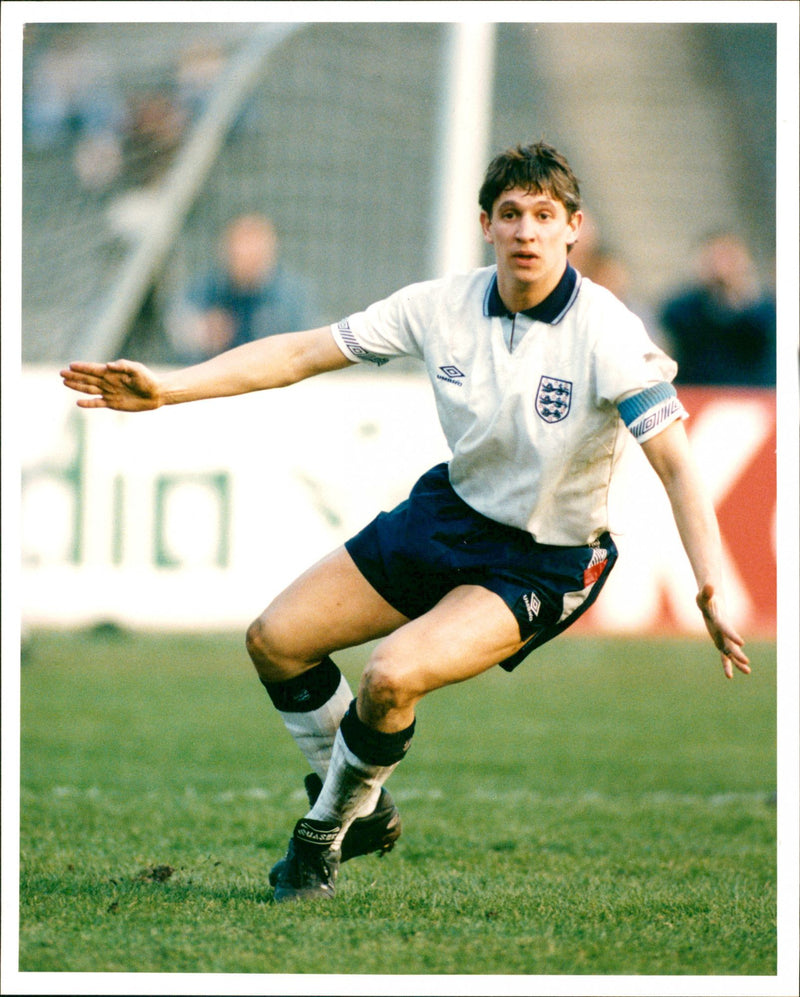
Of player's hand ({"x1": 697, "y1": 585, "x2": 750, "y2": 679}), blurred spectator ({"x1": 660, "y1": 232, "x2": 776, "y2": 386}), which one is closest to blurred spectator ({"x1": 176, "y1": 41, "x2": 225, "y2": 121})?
blurred spectator ({"x1": 660, "y1": 232, "x2": 776, "y2": 386})

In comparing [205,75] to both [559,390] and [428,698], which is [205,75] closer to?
[428,698]

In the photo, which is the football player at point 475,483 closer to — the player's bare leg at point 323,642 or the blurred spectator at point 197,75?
the player's bare leg at point 323,642

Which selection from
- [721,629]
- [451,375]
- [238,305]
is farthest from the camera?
[238,305]

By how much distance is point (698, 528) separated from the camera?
4.22 meters

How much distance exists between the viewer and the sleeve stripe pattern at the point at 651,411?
4270 millimetres

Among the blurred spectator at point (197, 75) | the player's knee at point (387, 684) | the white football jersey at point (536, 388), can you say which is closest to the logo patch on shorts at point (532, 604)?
the white football jersey at point (536, 388)

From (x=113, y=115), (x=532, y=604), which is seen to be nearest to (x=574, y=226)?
(x=532, y=604)

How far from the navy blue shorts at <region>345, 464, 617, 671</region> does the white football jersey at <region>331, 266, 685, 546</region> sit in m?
0.06

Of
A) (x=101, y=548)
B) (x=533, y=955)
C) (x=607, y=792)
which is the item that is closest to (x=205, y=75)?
(x=101, y=548)

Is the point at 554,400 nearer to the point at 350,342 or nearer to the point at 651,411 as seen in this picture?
the point at 651,411

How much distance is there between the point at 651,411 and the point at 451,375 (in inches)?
25.1

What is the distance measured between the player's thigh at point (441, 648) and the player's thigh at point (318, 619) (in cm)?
29

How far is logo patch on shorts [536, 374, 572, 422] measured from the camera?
445 centimetres

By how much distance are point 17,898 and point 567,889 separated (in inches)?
65.1
